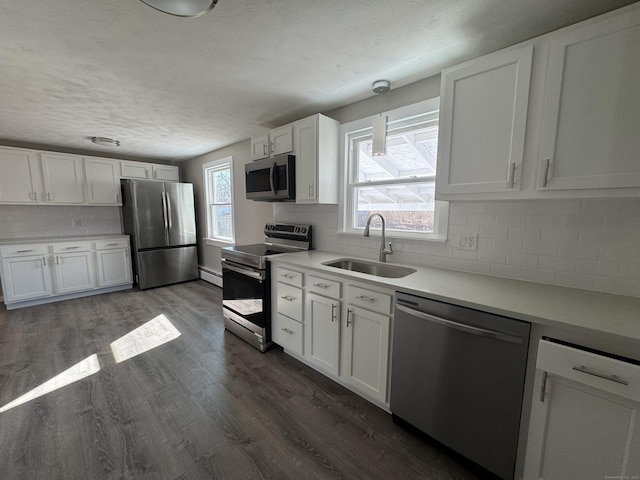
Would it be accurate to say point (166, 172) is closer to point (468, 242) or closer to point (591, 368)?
point (468, 242)

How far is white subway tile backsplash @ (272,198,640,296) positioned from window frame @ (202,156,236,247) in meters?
3.08

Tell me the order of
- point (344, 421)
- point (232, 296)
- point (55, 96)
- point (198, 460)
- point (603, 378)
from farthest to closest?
point (232, 296), point (55, 96), point (344, 421), point (198, 460), point (603, 378)

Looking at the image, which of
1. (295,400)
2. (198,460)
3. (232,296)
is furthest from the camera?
(232,296)

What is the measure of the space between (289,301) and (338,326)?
56cm

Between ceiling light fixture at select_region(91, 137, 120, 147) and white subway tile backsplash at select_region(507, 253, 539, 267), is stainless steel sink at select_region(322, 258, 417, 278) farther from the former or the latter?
ceiling light fixture at select_region(91, 137, 120, 147)

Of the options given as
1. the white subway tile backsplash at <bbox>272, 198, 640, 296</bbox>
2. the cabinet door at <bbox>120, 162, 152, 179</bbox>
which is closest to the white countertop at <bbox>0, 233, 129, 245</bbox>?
the cabinet door at <bbox>120, 162, 152, 179</bbox>

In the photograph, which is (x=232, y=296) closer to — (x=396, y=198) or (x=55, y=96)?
(x=396, y=198)

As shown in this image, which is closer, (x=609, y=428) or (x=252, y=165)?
(x=609, y=428)

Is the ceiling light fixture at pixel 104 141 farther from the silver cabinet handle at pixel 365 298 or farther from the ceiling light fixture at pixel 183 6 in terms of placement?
the silver cabinet handle at pixel 365 298

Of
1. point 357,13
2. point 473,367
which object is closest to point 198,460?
point 473,367

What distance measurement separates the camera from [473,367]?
1310 mm

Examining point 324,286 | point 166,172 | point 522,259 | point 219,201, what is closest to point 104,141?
point 166,172

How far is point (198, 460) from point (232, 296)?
1590 mm

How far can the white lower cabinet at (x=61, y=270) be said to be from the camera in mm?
3561
